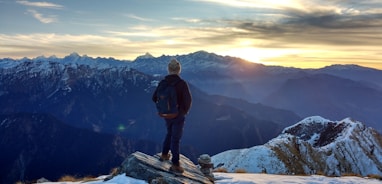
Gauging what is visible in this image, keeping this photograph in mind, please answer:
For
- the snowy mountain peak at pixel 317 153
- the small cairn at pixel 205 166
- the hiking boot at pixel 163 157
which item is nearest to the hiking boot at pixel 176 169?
the hiking boot at pixel 163 157

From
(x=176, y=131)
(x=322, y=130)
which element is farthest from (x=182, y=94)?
(x=322, y=130)

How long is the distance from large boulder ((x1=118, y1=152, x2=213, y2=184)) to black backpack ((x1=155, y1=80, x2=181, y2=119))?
205 centimetres

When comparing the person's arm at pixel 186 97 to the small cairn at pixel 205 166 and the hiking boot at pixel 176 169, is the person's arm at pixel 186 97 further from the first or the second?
the small cairn at pixel 205 166

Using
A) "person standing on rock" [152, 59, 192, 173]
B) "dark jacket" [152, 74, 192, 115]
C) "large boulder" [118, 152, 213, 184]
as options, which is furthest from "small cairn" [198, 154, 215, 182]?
"dark jacket" [152, 74, 192, 115]

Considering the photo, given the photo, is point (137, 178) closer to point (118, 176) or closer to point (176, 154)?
point (118, 176)

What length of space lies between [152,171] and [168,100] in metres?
2.83

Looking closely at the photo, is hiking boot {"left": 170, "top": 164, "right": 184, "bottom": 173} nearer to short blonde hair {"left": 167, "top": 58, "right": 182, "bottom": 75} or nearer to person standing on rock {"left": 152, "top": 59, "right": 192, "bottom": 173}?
person standing on rock {"left": 152, "top": 59, "right": 192, "bottom": 173}

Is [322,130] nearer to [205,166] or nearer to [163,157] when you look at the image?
[205,166]

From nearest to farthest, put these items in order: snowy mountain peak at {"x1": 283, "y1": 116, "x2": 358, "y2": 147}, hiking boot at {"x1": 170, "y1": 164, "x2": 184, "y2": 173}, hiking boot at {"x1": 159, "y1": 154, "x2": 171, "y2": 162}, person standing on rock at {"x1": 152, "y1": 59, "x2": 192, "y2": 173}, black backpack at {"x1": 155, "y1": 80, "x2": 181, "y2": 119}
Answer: black backpack at {"x1": 155, "y1": 80, "x2": 181, "y2": 119}
person standing on rock at {"x1": 152, "y1": 59, "x2": 192, "y2": 173}
hiking boot at {"x1": 170, "y1": 164, "x2": 184, "y2": 173}
hiking boot at {"x1": 159, "y1": 154, "x2": 171, "y2": 162}
snowy mountain peak at {"x1": 283, "y1": 116, "x2": 358, "y2": 147}

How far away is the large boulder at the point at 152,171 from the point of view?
48.3ft

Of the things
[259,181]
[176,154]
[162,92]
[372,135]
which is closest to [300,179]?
[259,181]

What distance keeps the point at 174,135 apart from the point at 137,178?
90.7 inches

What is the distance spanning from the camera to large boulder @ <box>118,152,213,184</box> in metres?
14.7

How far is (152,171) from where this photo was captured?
1496 cm
